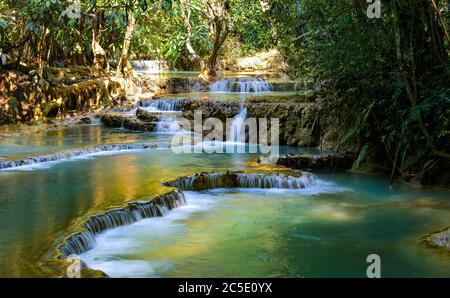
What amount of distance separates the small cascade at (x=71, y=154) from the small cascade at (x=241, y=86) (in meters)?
8.84

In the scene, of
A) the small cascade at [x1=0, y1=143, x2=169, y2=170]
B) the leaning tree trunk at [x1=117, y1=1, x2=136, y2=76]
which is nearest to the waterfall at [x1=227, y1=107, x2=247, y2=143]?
the small cascade at [x1=0, y1=143, x2=169, y2=170]

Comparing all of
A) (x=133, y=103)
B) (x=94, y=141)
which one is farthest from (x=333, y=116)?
(x=133, y=103)

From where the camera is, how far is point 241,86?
22734mm

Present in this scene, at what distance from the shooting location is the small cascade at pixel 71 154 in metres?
11.6

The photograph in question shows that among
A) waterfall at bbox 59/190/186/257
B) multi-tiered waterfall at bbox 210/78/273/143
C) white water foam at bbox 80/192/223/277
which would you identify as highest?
multi-tiered waterfall at bbox 210/78/273/143

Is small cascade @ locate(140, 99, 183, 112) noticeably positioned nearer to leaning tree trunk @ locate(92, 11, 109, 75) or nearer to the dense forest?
the dense forest

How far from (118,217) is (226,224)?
4.82ft

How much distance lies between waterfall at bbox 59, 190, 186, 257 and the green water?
0.14 m

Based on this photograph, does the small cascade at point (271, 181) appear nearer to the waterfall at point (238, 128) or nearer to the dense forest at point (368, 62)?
the dense forest at point (368, 62)

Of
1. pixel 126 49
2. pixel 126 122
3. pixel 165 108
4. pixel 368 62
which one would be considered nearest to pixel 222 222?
pixel 368 62

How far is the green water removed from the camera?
261 inches

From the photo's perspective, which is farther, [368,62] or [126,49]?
[126,49]

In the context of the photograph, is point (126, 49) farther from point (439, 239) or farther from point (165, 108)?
point (439, 239)
